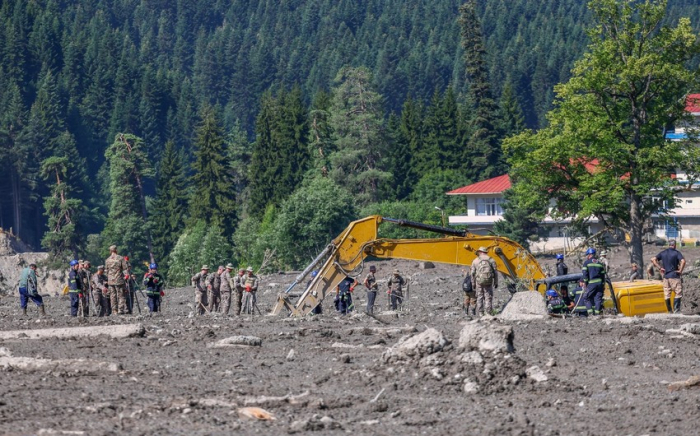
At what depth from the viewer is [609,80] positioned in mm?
42344

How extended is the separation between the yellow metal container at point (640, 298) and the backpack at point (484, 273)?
230 centimetres

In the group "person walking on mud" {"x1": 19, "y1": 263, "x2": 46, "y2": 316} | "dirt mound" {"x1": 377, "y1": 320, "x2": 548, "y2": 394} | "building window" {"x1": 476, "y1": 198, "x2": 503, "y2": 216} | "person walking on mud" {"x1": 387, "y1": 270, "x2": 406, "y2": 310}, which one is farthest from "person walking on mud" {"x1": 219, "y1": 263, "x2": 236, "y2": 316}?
"building window" {"x1": 476, "y1": 198, "x2": 503, "y2": 216}

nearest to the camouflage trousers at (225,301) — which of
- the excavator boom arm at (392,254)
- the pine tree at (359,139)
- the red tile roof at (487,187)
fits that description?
the excavator boom arm at (392,254)

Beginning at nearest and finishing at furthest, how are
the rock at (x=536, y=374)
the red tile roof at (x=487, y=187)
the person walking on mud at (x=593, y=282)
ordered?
the rock at (x=536, y=374) < the person walking on mud at (x=593, y=282) < the red tile roof at (x=487, y=187)

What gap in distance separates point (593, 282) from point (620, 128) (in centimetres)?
1919

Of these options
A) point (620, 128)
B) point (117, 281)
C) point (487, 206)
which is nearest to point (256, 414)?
point (117, 281)

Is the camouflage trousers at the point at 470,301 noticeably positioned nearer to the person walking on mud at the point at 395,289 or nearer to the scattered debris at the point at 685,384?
the person walking on mud at the point at 395,289

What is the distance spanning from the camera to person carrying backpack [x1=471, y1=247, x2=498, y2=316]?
25.9 meters

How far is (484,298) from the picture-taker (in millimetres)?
26109

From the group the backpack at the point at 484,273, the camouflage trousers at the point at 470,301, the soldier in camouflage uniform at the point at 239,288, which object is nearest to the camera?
the backpack at the point at 484,273

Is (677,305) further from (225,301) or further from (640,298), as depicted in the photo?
(225,301)

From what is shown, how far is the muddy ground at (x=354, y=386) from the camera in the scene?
13.7 m

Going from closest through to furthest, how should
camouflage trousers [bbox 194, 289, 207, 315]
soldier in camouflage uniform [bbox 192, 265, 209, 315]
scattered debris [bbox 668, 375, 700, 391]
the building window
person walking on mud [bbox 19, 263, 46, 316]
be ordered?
scattered debris [bbox 668, 375, 700, 391] < person walking on mud [bbox 19, 263, 46, 316] < soldier in camouflage uniform [bbox 192, 265, 209, 315] < camouflage trousers [bbox 194, 289, 207, 315] < the building window

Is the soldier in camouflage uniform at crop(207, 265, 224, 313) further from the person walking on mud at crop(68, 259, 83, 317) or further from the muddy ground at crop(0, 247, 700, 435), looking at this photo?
the muddy ground at crop(0, 247, 700, 435)
